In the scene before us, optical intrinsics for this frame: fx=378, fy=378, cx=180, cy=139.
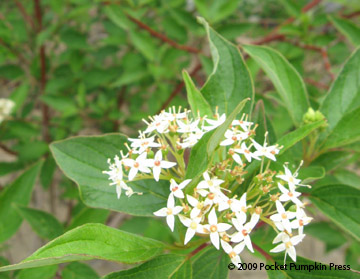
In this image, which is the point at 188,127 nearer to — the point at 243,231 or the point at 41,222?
the point at 243,231

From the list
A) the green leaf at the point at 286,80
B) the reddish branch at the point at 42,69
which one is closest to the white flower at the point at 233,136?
the green leaf at the point at 286,80

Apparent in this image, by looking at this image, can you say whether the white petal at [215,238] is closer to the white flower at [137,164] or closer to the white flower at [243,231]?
the white flower at [243,231]

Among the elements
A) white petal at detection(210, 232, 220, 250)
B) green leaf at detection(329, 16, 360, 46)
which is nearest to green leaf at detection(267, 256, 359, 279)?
white petal at detection(210, 232, 220, 250)

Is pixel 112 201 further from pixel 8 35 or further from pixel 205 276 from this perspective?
pixel 8 35

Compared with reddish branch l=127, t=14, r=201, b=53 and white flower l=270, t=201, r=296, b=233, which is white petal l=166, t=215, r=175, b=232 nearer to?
white flower l=270, t=201, r=296, b=233

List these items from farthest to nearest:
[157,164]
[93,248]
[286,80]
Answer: [286,80] → [157,164] → [93,248]

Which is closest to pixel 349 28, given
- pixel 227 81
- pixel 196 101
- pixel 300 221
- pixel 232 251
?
pixel 227 81
